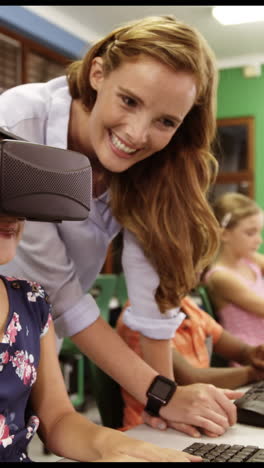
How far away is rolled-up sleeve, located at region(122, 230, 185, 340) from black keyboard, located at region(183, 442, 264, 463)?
1.30 ft

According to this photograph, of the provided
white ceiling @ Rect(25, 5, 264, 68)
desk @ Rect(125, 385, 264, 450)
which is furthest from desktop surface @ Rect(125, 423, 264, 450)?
white ceiling @ Rect(25, 5, 264, 68)

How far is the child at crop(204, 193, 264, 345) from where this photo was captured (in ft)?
7.61

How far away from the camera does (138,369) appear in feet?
3.67

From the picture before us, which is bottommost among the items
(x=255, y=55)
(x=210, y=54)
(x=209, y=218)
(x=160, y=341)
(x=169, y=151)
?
(x=255, y=55)

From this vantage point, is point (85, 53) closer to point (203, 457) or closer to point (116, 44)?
point (116, 44)

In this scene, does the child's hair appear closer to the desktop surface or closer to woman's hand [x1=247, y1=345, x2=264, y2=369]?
woman's hand [x1=247, y1=345, x2=264, y2=369]

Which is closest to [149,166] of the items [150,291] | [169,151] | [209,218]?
[169,151]

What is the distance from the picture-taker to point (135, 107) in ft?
3.48

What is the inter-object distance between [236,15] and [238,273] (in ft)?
10.0

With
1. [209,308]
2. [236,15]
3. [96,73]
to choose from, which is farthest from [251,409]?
[236,15]

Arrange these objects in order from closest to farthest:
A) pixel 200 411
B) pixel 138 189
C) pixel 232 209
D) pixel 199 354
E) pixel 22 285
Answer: pixel 22 285, pixel 200 411, pixel 138 189, pixel 199 354, pixel 232 209

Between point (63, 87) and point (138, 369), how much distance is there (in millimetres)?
620

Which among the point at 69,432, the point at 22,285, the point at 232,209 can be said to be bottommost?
the point at 232,209

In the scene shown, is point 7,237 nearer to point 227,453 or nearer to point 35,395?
point 35,395
